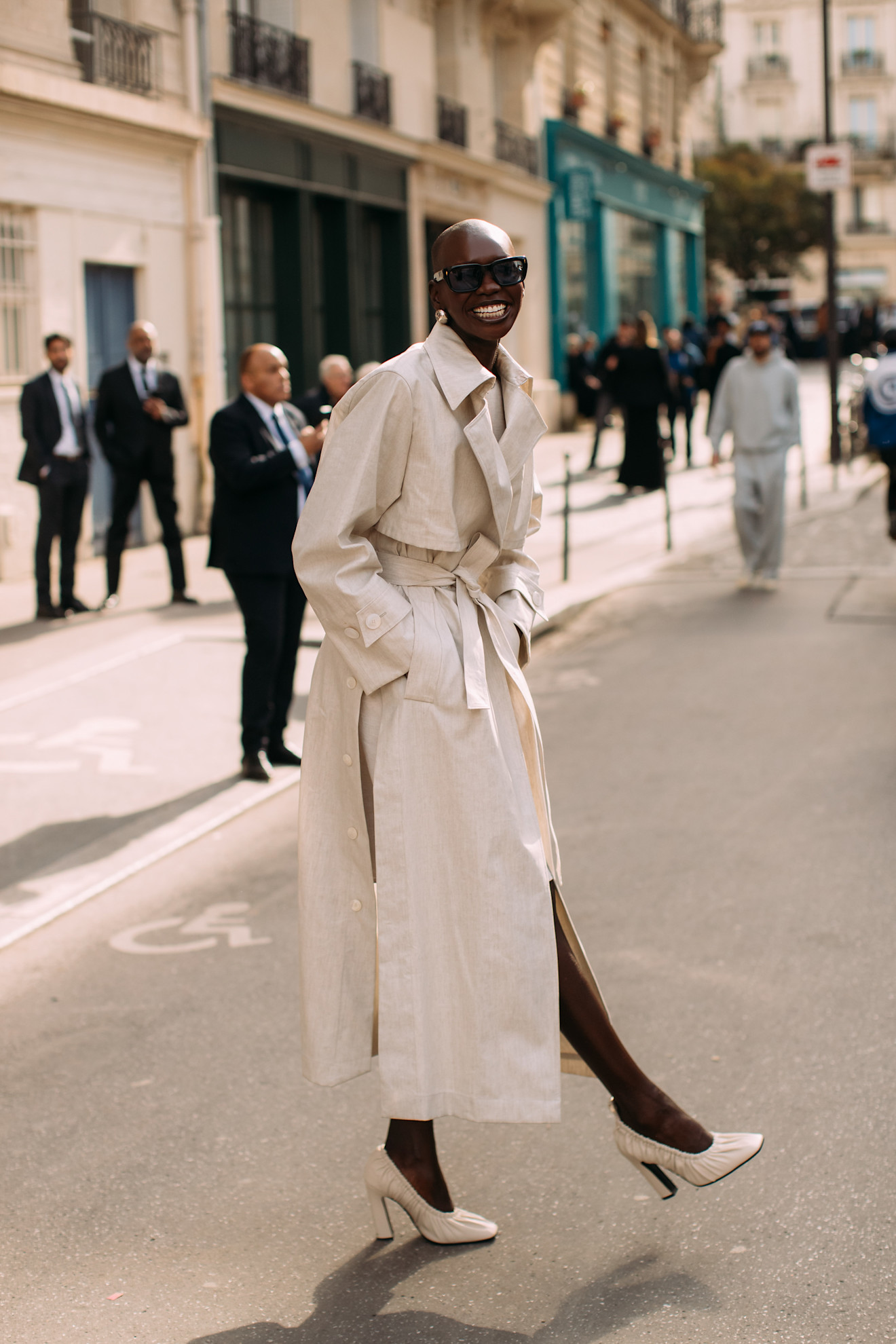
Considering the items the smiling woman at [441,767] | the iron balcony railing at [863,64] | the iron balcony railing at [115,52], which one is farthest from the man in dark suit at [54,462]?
the iron balcony railing at [863,64]

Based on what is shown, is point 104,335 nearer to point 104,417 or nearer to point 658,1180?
point 104,417

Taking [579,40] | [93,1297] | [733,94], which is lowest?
[93,1297]

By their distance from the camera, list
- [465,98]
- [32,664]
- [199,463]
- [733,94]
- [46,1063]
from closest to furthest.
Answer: [46,1063], [32,664], [199,463], [465,98], [733,94]

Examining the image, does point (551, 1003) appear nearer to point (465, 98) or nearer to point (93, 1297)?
point (93, 1297)

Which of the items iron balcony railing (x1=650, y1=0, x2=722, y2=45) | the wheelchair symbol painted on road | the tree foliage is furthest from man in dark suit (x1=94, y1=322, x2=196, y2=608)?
the tree foliage

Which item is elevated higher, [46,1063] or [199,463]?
[199,463]

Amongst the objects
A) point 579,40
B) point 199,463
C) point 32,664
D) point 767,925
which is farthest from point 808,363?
point 767,925

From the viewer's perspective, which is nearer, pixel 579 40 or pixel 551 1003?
pixel 551 1003

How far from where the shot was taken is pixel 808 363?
4997 centimetres

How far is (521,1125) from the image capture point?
3895 mm

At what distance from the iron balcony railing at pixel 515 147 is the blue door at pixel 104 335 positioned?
1190cm

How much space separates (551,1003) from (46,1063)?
177 centimetres

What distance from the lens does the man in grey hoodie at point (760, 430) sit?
11984mm

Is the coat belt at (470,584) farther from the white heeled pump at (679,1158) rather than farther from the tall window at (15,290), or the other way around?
the tall window at (15,290)
